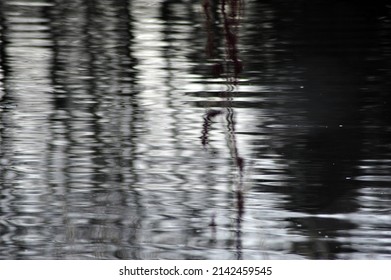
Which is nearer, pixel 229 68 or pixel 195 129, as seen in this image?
pixel 195 129

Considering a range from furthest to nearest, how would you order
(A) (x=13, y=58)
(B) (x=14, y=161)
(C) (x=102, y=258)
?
1. (A) (x=13, y=58)
2. (B) (x=14, y=161)
3. (C) (x=102, y=258)

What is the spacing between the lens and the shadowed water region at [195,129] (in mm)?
2068

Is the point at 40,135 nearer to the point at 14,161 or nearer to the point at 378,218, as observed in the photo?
the point at 14,161

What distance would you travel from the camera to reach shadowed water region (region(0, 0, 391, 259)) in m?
2.07

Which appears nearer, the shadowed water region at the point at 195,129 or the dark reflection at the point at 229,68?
the shadowed water region at the point at 195,129

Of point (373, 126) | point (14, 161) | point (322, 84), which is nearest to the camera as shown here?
point (14, 161)

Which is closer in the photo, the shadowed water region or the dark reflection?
the shadowed water region

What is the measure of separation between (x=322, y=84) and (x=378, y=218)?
666 millimetres

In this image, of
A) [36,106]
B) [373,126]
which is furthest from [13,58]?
[373,126]

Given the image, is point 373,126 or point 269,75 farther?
point 269,75

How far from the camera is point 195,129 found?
8.18ft

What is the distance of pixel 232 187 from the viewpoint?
2.24 meters

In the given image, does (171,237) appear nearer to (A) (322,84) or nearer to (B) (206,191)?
(B) (206,191)

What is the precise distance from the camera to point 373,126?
98.3 inches
